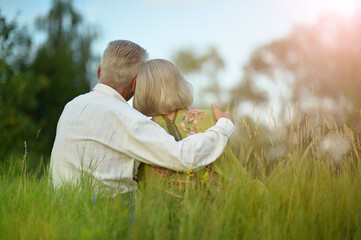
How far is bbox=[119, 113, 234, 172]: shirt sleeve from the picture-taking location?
8.27 feet

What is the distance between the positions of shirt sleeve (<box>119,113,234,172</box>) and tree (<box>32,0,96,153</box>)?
14.6 meters

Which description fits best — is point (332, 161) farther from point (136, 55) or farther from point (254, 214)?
point (136, 55)

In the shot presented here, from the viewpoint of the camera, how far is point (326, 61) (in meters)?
13.4

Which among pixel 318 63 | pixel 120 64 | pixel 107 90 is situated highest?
pixel 318 63

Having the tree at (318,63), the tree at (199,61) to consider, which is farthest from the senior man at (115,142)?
the tree at (199,61)

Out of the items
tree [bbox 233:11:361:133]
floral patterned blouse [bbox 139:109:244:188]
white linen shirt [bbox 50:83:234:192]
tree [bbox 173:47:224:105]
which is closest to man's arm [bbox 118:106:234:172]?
white linen shirt [bbox 50:83:234:192]

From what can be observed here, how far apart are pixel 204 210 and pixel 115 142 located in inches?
30.0

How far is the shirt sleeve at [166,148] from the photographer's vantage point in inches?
99.3

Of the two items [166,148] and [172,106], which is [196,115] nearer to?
Result: [172,106]

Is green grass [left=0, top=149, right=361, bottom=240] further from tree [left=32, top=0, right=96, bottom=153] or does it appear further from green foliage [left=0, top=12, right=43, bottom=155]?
tree [left=32, top=0, right=96, bottom=153]

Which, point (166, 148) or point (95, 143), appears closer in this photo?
point (166, 148)

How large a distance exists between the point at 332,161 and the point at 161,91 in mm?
1453

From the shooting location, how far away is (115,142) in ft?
8.62

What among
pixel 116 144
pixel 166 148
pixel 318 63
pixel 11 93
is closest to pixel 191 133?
pixel 166 148
